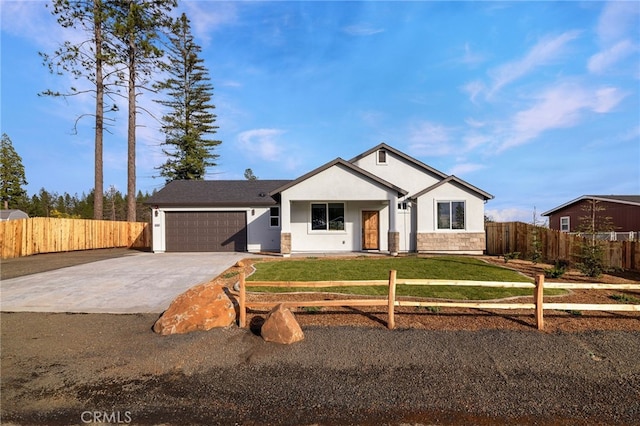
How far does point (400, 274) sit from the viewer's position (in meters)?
9.72

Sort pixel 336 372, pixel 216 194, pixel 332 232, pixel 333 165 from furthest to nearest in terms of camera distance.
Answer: pixel 216 194 → pixel 332 232 → pixel 333 165 → pixel 336 372

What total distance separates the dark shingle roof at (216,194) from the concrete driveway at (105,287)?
6.02 m

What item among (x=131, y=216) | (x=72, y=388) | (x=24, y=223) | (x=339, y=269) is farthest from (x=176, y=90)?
(x=72, y=388)

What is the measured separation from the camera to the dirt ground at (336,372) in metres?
3.35

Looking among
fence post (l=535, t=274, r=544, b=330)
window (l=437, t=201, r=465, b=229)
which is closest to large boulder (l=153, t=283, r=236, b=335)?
fence post (l=535, t=274, r=544, b=330)

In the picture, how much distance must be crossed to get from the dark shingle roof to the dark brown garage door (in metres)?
0.70

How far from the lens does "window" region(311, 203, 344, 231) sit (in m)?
16.3

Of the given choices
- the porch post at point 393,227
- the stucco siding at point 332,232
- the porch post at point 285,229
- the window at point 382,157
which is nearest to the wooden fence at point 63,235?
the porch post at point 285,229

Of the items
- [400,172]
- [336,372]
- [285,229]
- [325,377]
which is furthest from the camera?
[400,172]

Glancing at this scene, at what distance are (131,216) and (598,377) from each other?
1061 inches

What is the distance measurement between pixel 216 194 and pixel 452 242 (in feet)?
44.4

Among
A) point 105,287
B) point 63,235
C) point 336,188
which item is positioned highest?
point 336,188

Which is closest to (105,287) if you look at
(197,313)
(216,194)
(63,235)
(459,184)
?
(197,313)

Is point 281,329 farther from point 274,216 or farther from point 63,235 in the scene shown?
point 63,235
